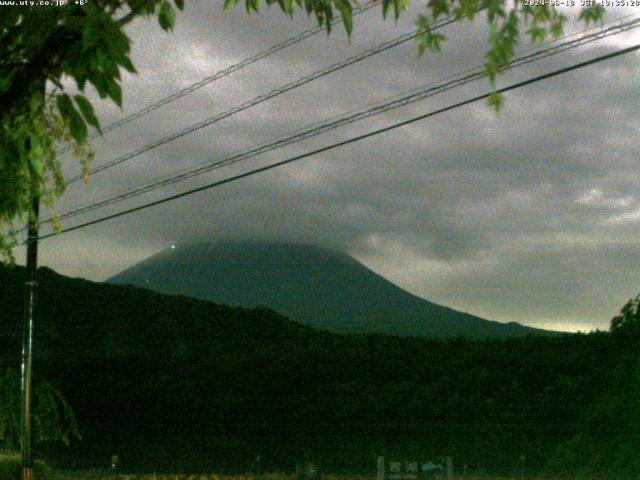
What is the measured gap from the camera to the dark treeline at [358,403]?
23.5 meters

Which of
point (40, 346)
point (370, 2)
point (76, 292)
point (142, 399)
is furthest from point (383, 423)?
point (76, 292)

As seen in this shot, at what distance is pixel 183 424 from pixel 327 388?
20.3 ft

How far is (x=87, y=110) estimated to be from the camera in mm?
5340

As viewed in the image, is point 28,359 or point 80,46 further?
point 28,359

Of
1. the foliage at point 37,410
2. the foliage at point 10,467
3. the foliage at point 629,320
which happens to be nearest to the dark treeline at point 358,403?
the foliage at point 629,320

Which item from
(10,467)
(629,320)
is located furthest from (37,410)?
(629,320)

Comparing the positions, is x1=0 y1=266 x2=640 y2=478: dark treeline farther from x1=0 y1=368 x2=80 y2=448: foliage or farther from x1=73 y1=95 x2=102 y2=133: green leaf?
x1=73 y1=95 x2=102 y2=133: green leaf

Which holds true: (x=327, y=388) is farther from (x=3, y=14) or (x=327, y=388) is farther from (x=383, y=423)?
(x=3, y=14)

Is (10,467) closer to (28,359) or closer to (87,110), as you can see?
(28,359)

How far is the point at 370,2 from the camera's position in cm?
1081

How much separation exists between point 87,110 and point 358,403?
32.1m

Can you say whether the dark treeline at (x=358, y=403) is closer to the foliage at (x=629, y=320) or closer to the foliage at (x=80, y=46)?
the foliage at (x=629, y=320)

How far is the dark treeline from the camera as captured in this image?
2347 centimetres

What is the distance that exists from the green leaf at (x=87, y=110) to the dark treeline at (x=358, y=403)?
50.4 ft
